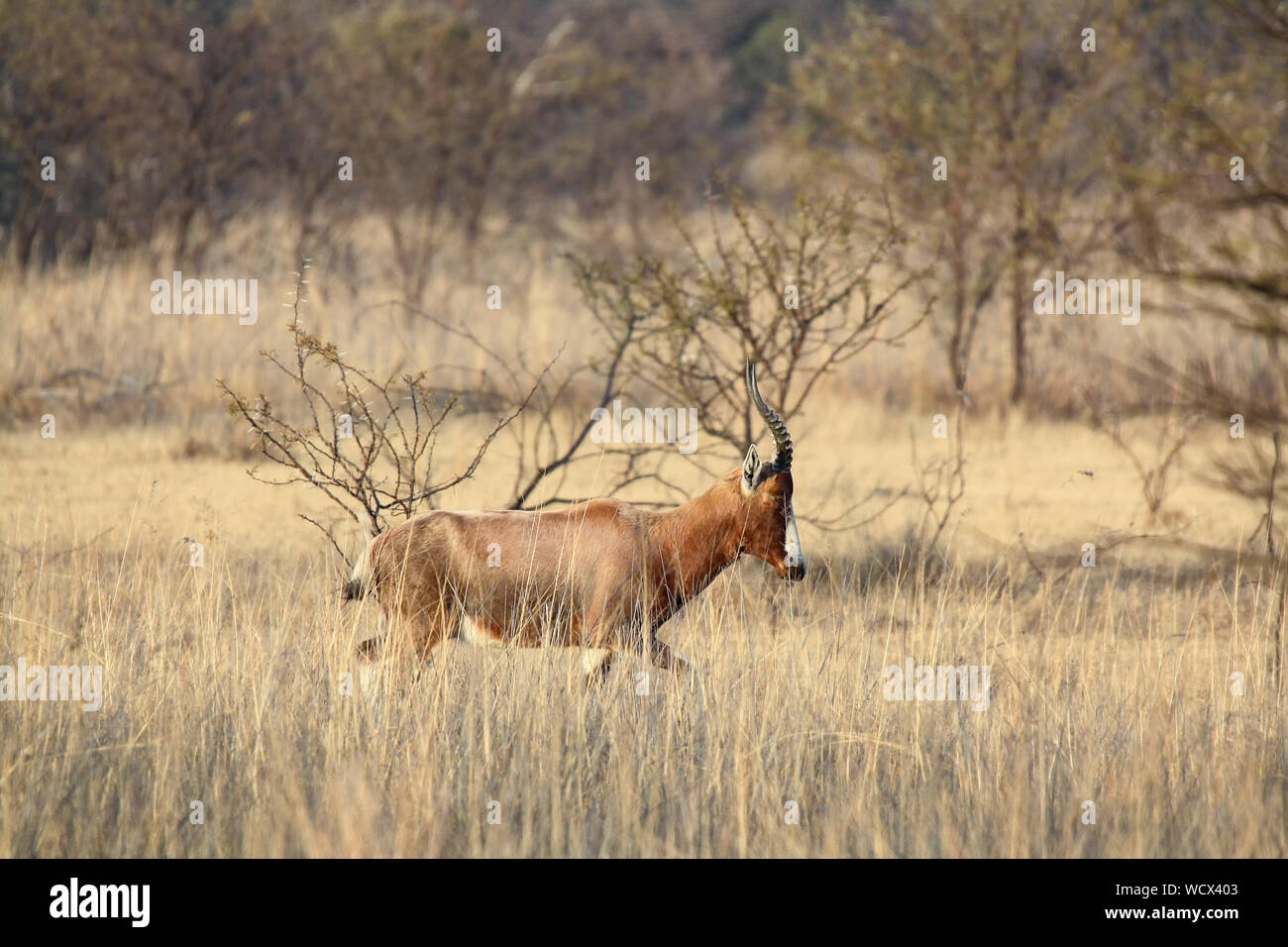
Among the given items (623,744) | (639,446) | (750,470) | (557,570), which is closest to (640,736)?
(623,744)

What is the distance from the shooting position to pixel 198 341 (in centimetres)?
1239

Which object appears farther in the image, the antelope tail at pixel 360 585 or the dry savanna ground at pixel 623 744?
the antelope tail at pixel 360 585

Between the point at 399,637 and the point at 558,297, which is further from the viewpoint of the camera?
the point at 558,297

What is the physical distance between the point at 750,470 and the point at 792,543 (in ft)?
0.94

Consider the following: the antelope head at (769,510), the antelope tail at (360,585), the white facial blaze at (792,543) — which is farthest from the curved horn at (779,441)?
the antelope tail at (360,585)

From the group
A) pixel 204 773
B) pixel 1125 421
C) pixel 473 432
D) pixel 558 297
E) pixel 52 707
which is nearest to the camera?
pixel 204 773

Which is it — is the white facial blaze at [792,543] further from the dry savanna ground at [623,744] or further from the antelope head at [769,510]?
the dry savanna ground at [623,744]

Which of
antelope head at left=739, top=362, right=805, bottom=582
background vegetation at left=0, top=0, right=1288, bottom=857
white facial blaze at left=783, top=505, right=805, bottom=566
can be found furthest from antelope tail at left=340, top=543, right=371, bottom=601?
white facial blaze at left=783, top=505, right=805, bottom=566

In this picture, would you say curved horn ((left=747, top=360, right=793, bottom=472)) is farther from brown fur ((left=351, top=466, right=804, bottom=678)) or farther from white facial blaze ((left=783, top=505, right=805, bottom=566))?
white facial blaze ((left=783, top=505, right=805, bottom=566))

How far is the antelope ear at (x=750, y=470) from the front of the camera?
4.91m

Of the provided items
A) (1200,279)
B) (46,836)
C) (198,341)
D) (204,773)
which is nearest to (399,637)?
(204,773)

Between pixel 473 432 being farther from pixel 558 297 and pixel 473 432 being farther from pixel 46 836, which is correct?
pixel 46 836
